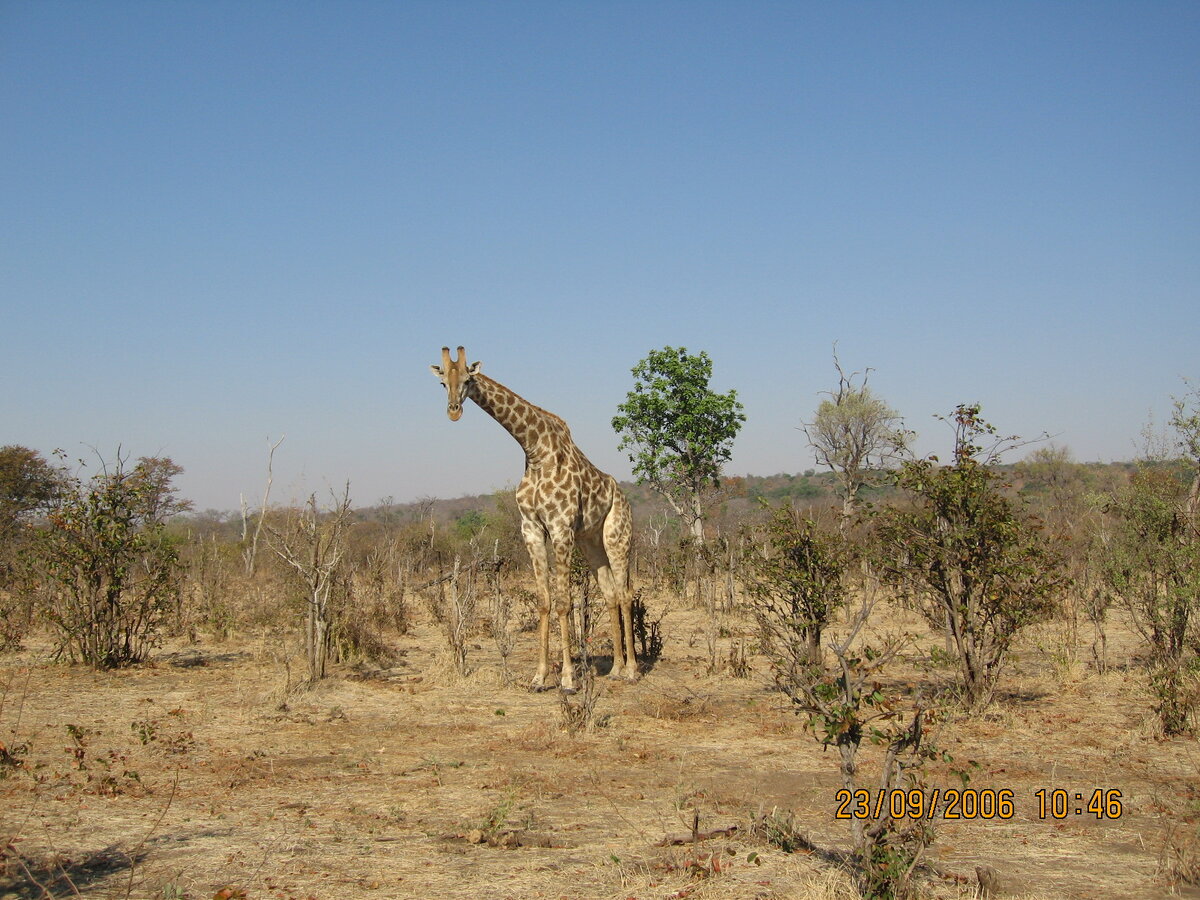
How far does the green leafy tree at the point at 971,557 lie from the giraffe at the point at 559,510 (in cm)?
372

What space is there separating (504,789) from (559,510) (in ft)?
15.4

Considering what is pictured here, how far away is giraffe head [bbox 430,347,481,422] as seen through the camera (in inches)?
432

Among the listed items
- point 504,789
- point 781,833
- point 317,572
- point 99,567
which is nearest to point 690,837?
point 781,833

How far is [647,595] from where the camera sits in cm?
2139

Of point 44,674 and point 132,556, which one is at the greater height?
point 132,556

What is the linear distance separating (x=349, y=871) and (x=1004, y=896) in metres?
3.55

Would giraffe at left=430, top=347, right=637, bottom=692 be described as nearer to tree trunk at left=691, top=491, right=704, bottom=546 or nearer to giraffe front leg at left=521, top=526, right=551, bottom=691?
giraffe front leg at left=521, top=526, right=551, bottom=691

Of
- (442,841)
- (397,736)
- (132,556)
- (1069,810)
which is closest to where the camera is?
(442,841)

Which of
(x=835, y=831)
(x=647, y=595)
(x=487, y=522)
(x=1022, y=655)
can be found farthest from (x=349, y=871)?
(x=487, y=522)

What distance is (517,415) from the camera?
466 inches

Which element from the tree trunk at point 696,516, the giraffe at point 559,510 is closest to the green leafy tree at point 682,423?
the tree trunk at point 696,516

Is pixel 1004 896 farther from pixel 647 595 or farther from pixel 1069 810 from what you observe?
pixel 647 595

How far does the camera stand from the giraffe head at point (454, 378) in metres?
11.0

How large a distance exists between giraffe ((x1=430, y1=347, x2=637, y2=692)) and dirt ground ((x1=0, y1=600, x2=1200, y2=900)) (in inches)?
27.9
